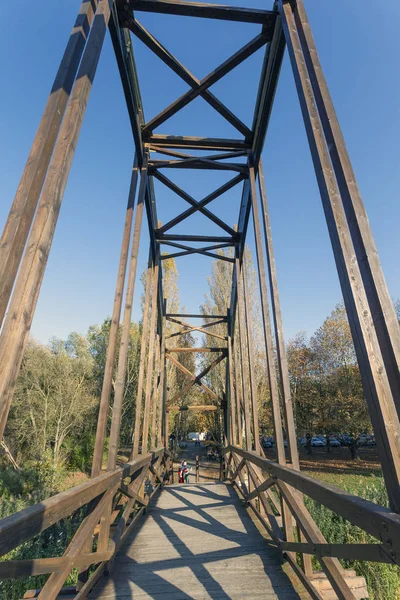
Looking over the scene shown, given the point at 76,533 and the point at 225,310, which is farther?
the point at 225,310

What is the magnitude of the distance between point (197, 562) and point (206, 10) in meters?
5.59

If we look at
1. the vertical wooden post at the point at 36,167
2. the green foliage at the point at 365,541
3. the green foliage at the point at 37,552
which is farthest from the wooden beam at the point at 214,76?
the green foliage at the point at 365,541

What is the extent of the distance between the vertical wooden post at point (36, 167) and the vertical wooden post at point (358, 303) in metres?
1.79

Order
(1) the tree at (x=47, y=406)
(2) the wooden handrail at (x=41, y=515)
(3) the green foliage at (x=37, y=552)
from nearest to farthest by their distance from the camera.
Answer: (2) the wooden handrail at (x=41, y=515) → (3) the green foliage at (x=37, y=552) → (1) the tree at (x=47, y=406)

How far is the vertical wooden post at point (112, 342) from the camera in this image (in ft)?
9.67

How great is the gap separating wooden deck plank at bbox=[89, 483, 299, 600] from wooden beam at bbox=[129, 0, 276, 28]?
541 cm

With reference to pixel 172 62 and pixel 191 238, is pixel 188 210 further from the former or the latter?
pixel 172 62

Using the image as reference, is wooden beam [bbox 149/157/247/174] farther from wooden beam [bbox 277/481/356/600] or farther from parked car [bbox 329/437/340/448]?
parked car [bbox 329/437/340/448]

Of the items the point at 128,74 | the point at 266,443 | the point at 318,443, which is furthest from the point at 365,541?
the point at 318,443

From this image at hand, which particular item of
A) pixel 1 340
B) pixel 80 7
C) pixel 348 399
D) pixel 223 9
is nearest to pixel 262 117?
pixel 223 9

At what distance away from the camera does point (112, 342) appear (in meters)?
3.42

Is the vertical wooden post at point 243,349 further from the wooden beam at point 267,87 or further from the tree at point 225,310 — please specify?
the tree at point 225,310

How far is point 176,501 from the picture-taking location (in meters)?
4.85

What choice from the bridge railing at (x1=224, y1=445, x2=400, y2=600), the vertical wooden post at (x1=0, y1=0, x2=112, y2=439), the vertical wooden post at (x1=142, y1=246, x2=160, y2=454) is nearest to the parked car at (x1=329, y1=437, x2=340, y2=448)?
the vertical wooden post at (x1=142, y1=246, x2=160, y2=454)
